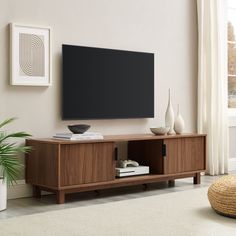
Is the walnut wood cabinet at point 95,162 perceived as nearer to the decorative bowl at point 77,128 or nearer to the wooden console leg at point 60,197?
the wooden console leg at point 60,197

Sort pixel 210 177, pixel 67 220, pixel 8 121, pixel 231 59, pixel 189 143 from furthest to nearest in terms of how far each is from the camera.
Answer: pixel 231 59 → pixel 210 177 → pixel 189 143 → pixel 8 121 → pixel 67 220

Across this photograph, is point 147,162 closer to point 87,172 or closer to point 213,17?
point 87,172

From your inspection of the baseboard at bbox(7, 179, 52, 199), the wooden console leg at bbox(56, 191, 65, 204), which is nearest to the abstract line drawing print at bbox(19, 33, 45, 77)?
the baseboard at bbox(7, 179, 52, 199)

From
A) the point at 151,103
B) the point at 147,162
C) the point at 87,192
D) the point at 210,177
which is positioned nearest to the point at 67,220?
the point at 87,192

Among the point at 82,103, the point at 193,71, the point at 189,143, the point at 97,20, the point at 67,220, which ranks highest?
the point at 97,20

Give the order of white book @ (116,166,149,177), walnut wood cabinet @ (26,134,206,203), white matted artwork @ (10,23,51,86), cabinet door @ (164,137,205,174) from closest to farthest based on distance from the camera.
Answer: walnut wood cabinet @ (26,134,206,203) → white matted artwork @ (10,23,51,86) → white book @ (116,166,149,177) → cabinet door @ (164,137,205,174)

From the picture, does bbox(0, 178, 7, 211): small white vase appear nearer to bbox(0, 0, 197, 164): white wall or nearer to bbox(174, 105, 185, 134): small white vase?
bbox(0, 0, 197, 164): white wall

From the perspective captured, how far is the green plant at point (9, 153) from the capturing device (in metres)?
4.36

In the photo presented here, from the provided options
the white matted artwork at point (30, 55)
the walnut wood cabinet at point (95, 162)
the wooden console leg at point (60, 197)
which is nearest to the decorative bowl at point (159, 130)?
the walnut wood cabinet at point (95, 162)

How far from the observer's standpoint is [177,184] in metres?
5.82

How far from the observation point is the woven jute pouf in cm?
381

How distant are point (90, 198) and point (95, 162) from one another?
37cm

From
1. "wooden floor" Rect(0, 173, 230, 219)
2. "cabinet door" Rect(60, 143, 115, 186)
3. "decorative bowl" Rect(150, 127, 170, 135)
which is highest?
"decorative bowl" Rect(150, 127, 170, 135)

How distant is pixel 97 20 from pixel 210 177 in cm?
230
